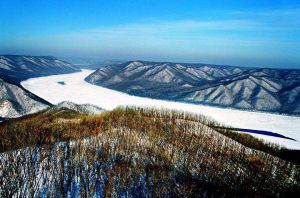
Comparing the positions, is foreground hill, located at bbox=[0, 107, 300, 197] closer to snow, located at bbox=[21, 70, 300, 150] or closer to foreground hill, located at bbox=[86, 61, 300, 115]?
snow, located at bbox=[21, 70, 300, 150]

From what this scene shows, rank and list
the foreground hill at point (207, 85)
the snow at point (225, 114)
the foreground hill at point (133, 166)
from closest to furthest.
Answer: the foreground hill at point (133, 166), the snow at point (225, 114), the foreground hill at point (207, 85)

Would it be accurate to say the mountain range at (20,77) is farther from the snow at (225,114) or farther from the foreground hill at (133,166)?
the foreground hill at (133,166)

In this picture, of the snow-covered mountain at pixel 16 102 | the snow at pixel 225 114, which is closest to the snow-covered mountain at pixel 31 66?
the snow at pixel 225 114

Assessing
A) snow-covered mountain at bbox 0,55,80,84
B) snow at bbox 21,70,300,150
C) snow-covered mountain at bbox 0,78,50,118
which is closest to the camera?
snow at bbox 21,70,300,150

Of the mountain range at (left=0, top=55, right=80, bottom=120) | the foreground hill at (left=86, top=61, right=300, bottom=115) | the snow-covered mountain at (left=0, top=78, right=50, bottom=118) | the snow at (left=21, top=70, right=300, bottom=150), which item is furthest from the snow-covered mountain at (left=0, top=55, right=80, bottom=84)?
the snow-covered mountain at (left=0, top=78, right=50, bottom=118)

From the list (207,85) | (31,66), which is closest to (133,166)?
(207,85)

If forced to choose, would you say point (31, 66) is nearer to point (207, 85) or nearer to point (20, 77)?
point (20, 77)

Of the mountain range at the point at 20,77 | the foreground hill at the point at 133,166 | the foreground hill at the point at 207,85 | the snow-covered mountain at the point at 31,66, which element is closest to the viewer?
the foreground hill at the point at 133,166
